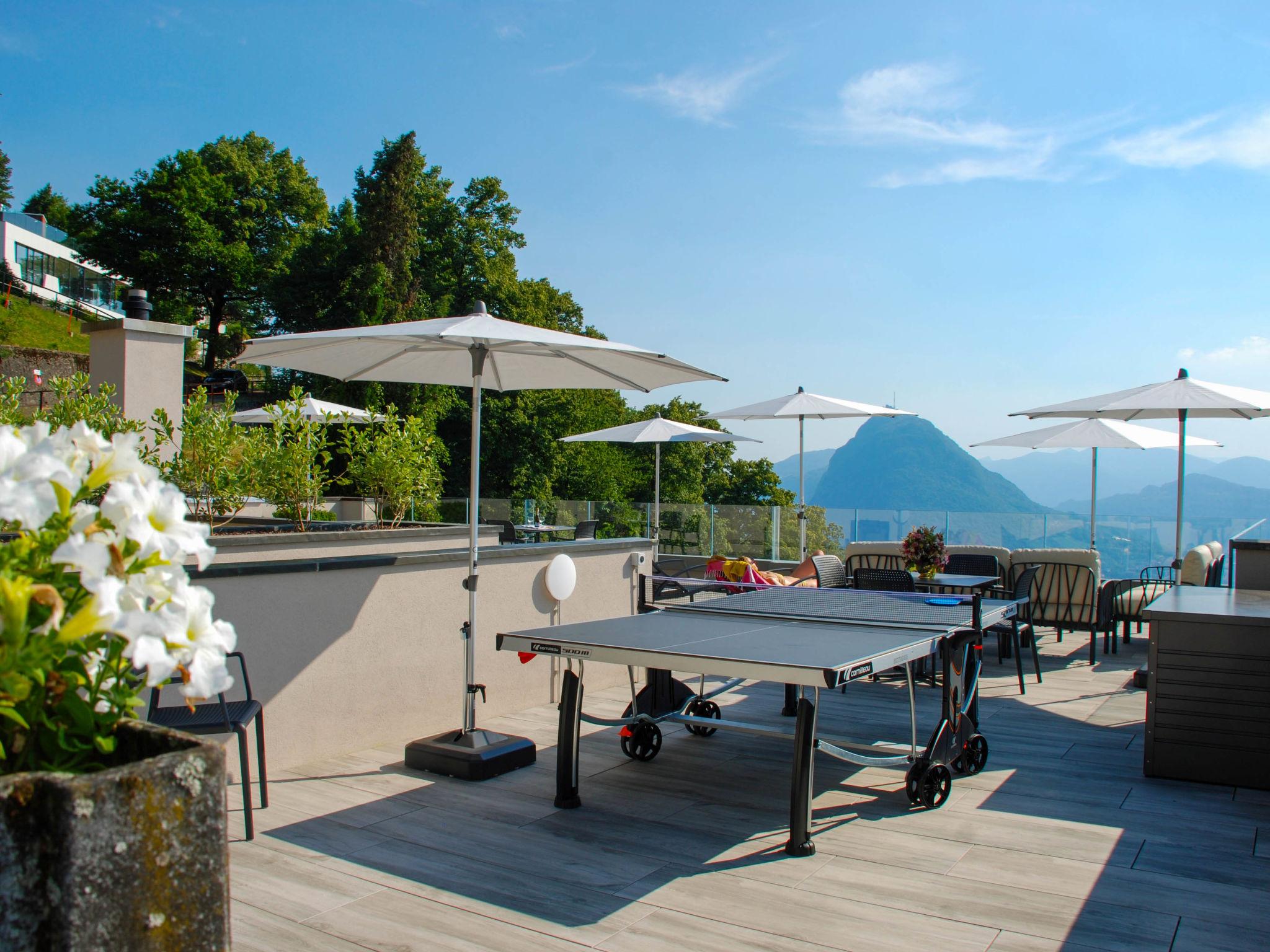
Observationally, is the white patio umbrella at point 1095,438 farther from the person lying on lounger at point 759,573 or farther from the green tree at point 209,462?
the green tree at point 209,462

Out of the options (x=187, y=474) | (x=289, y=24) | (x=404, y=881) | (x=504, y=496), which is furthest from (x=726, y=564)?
(x=504, y=496)

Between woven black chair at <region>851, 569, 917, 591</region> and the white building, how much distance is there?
36.9 meters

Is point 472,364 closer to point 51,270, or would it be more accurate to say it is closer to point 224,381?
point 224,381

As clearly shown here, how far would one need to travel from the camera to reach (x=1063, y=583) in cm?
936

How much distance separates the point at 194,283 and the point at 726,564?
123ft

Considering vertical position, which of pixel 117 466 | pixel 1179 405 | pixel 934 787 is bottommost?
pixel 934 787

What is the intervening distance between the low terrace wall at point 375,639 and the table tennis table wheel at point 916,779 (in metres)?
2.83

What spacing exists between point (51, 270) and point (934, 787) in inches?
2136

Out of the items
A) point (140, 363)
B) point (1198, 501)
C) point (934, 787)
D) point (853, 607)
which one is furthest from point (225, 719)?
point (1198, 501)

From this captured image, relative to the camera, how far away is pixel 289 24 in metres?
17.0

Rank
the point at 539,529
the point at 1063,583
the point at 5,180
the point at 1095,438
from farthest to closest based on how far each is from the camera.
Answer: the point at 5,180
the point at 539,529
the point at 1095,438
the point at 1063,583

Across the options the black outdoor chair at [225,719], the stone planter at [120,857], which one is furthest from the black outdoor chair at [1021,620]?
the stone planter at [120,857]

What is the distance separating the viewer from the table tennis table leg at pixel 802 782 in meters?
3.84

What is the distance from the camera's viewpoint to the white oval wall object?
250 inches
